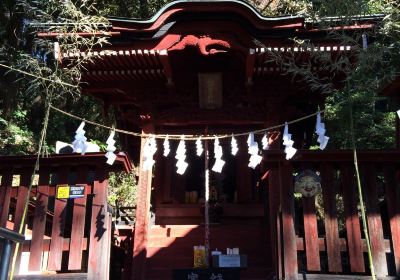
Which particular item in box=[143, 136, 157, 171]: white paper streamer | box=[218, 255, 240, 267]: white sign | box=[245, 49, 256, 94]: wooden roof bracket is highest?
box=[245, 49, 256, 94]: wooden roof bracket

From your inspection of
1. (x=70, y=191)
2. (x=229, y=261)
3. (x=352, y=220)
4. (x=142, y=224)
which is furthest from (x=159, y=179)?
(x=352, y=220)

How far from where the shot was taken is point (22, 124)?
555 inches

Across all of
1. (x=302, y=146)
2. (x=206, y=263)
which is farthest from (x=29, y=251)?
(x=302, y=146)

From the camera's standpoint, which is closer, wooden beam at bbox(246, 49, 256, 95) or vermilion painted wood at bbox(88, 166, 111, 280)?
vermilion painted wood at bbox(88, 166, 111, 280)

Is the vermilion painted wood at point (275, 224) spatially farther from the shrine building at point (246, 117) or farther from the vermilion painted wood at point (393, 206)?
the vermilion painted wood at point (393, 206)

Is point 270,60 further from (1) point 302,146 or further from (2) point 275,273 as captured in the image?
(1) point 302,146

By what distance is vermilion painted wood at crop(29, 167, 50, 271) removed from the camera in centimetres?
571

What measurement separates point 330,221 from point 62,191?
3632 millimetres

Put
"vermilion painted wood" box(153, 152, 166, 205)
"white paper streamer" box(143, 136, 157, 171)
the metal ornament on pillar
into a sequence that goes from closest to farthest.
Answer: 1. the metal ornament on pillar
2. "white paper streamer" box(143, 136, 157, 171)
3. "vermilion painted wood" box(153, 152, 166, 205)

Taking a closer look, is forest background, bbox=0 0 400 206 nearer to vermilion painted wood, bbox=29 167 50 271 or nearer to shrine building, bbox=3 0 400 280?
shrine building, bbox=3 0 400 280

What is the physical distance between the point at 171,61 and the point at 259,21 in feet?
5.40

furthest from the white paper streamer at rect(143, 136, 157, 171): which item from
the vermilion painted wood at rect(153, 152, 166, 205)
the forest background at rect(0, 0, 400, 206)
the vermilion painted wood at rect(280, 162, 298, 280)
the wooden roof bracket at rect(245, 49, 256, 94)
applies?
the vermilion painted wood at rect(153, 152, 166, 205)

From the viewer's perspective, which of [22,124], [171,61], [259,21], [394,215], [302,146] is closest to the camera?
[394,215]

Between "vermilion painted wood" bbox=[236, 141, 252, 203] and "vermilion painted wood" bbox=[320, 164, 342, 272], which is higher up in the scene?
"vermilion painted wood" bbox=[236, 141, 252, 203]
